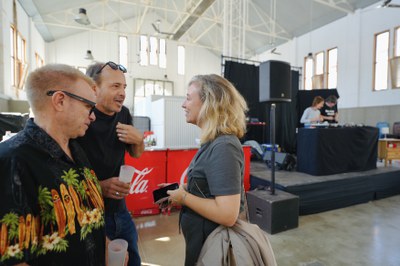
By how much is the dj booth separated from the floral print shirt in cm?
400

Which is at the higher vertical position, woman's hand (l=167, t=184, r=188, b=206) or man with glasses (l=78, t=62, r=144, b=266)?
man with glasses (l=78, t=62, r=144, b=266)

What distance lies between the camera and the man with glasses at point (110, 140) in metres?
1.20

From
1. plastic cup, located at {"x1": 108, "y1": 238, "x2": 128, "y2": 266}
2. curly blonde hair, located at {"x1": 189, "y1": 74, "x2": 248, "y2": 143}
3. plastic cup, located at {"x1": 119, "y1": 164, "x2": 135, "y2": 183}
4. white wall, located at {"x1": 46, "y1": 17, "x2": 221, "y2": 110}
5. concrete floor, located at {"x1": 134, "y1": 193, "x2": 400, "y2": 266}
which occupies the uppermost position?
white wall, located at {"x1": 46, "y1": 17, "x2": 221, "y2": 110}

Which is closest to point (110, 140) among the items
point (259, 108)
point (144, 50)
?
point (259, 108)

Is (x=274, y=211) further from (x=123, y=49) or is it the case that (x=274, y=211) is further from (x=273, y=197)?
(x=123, y=49)

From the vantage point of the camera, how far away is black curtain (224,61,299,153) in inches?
240

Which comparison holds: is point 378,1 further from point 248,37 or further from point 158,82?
point 158,82

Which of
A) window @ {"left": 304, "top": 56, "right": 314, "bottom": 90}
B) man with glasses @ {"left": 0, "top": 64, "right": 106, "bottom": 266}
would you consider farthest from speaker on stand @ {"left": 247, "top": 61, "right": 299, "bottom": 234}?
window @ {"left": 304, "top": 56, "right": 314, "bottom": 90}

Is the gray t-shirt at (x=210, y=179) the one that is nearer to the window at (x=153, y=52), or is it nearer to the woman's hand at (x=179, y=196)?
the woman's hand at (x=179, y=196)

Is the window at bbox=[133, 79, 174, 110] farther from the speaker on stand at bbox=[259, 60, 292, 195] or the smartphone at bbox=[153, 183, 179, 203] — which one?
the smartphone at bbox=[153, 183, 179, 203]

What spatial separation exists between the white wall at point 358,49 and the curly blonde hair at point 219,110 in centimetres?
962

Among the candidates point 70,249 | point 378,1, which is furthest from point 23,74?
point 378,1

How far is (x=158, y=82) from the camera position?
48.9 feet

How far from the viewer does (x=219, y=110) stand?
1062 mm
